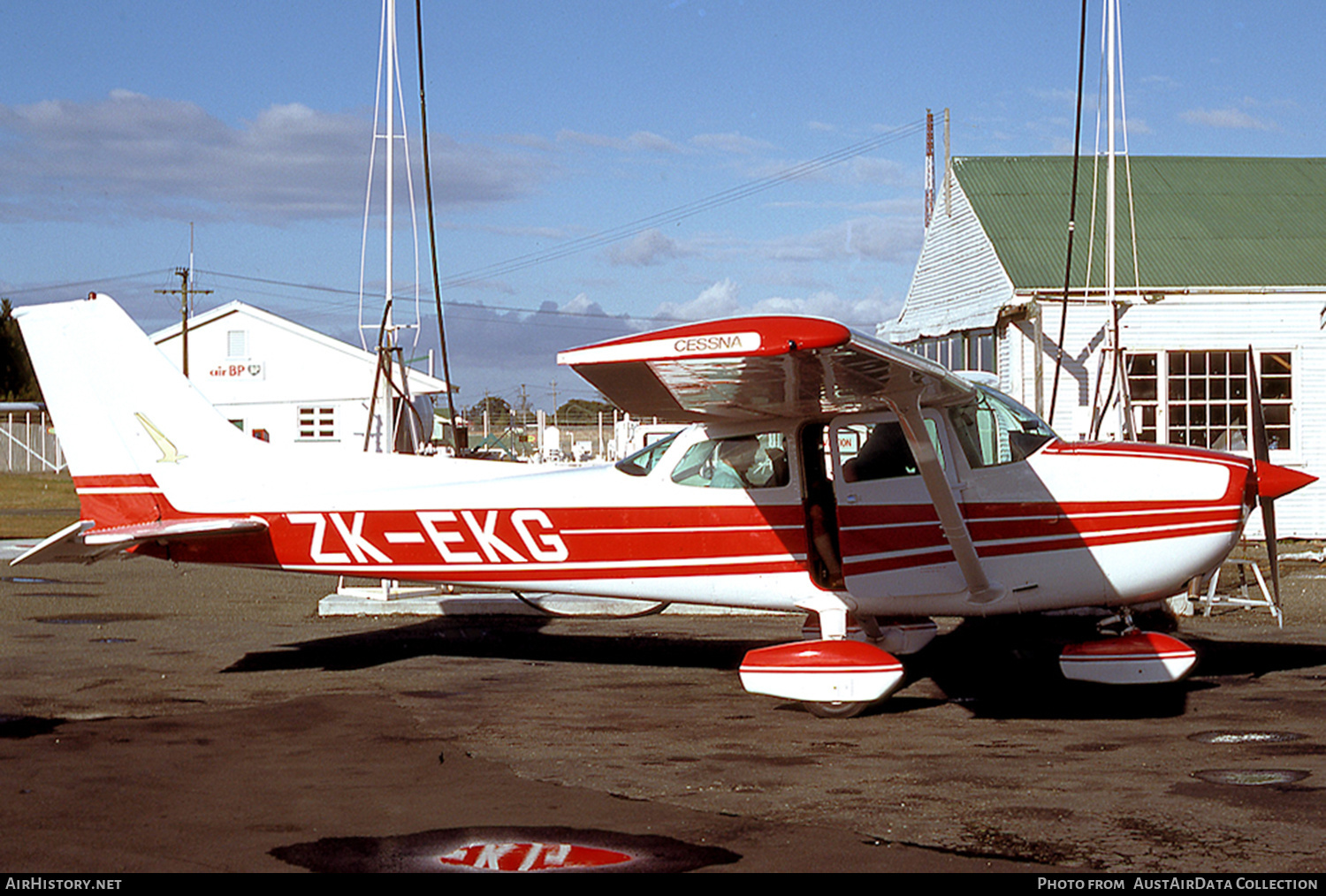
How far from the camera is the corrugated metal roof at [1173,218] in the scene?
20016 millimetres

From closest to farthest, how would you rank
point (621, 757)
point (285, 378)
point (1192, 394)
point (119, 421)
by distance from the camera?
point (621, 757)
point (119, 421)
point (1192, 394)
point (285, 378)

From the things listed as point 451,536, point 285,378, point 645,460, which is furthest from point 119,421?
point 285,378

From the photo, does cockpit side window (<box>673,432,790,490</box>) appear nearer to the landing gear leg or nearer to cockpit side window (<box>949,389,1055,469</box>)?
the landing gear leg

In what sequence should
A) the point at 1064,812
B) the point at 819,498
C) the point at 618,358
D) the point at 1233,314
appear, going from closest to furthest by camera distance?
the point at 1064,812 → the point at 618,358 → the point at 819,498 → the point at 1233,314

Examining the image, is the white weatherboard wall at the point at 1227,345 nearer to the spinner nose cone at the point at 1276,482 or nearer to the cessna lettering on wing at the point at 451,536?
the spinner nose cone at the point at 1276,482

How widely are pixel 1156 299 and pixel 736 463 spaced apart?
12.9 m

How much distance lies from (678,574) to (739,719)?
142 cm

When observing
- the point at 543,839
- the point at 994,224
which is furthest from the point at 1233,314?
the point at 543,839

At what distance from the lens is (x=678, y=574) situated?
8.68 m

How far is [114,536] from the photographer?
832cm

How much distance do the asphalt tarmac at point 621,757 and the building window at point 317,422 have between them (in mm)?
37506

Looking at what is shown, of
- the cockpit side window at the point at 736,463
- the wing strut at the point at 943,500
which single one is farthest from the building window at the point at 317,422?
the wing strut at the point at 943,500

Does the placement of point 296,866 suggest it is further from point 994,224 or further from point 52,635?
point 994,224

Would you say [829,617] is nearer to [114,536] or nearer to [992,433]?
[992,433]
